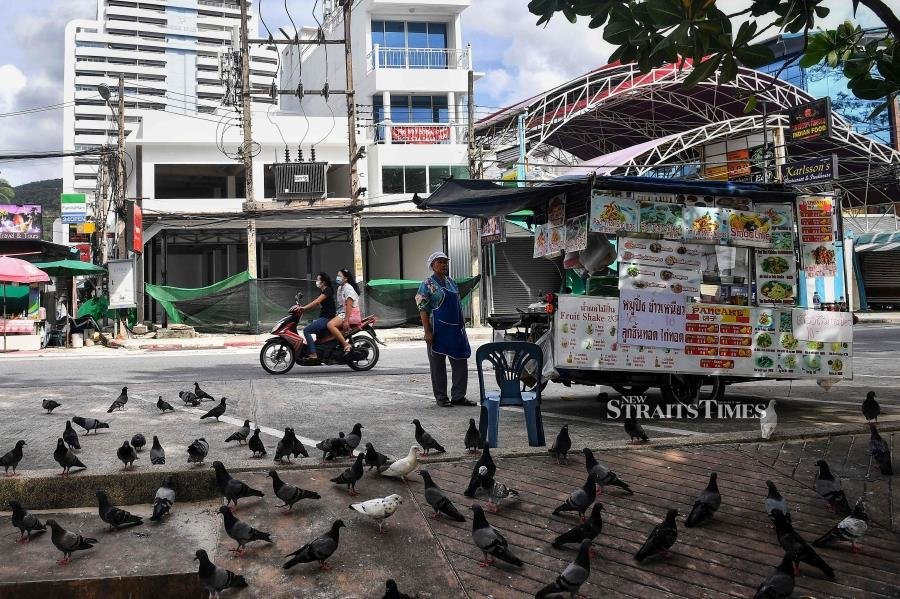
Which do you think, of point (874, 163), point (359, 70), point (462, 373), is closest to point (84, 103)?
point (359, 70)

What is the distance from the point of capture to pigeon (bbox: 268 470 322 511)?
4973 millimetres

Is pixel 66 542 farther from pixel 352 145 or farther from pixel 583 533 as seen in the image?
pixel 352 145

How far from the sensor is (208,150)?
31156 mm

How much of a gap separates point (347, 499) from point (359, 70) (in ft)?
109

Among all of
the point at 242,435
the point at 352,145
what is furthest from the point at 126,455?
the point at 352,145

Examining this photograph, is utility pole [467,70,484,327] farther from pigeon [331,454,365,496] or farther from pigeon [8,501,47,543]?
pigeon [8,501,47,543]

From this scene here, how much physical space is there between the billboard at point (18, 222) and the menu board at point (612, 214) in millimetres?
37073

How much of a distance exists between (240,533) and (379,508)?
2.57 ft

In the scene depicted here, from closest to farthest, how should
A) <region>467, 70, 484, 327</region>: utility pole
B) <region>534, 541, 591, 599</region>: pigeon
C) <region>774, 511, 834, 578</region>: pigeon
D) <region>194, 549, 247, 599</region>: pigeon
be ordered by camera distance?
<region>534, 541, 591, 599</region>: pigeon
<region>194, 549, 247, 599</region>: pigeon
<region>774, 511, 834, 578</region>: pigeon
<region>467, 70, 484, 327</region>: utility pole

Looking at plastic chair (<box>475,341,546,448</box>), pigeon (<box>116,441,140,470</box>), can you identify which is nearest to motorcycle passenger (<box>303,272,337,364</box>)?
plastic chair (<box>475,341,546,448</box>)

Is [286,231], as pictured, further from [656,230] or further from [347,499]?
[347,499]

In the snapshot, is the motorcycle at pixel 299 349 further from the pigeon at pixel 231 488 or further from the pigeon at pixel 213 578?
the pigeon at pixel 213 578

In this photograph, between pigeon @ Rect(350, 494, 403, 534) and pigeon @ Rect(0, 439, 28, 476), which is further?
pigeon @ Rect(0, 439, 28, 476)

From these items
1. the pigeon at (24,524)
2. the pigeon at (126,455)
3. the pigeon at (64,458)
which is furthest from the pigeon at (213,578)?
the pigeon at (64,458)
